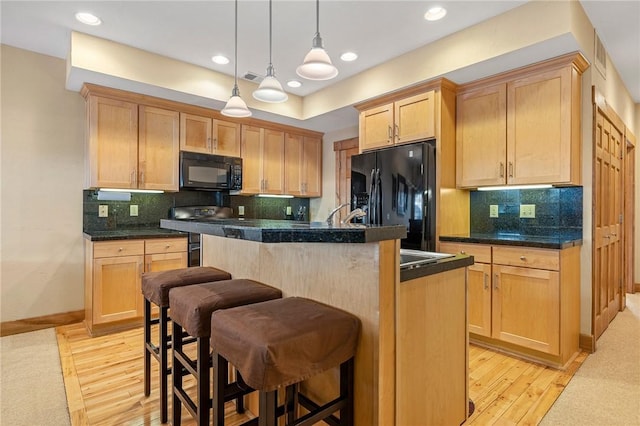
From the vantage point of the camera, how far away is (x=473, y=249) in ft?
9.39

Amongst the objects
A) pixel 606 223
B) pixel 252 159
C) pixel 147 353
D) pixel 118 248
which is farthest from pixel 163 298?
pixel 606 223

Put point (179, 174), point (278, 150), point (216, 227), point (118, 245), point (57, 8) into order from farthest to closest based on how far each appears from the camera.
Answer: point (278, 150)
point (179, 174)
point (118, 245)
point (57, 8)
point (216, 227)

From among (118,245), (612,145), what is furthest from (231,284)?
(612,145)

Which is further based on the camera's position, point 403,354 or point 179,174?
point 179,174

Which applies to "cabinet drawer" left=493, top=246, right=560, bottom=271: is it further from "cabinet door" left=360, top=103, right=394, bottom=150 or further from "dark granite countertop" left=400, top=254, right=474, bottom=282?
"cabinet door" left=360, top=103, right=394, bottom=150

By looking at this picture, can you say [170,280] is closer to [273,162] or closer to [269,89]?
[269,89]

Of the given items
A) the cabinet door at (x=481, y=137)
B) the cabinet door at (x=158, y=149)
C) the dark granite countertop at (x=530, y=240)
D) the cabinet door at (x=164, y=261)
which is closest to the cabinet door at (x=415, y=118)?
the cabinet door at (x=481, y=137)

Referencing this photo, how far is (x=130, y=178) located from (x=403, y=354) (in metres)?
3.22

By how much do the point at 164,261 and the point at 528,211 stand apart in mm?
3509

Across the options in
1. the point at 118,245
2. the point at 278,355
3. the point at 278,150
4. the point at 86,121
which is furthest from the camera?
the point at 278,150

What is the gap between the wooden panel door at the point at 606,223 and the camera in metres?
2.82

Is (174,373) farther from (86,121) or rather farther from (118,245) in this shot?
(86,121)

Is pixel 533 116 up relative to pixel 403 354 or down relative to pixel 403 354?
up

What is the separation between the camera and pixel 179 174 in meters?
3.81
